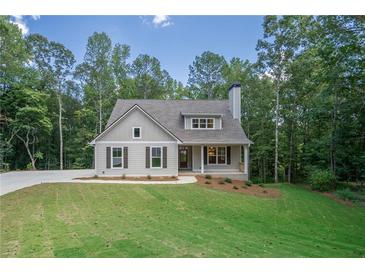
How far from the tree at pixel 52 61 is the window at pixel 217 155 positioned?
1556 cm

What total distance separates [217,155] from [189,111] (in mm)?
3848

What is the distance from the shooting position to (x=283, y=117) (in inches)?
758

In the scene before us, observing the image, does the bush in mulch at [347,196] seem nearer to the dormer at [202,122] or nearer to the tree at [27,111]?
the dormer at [202,122]

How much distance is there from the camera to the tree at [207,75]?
2519cm

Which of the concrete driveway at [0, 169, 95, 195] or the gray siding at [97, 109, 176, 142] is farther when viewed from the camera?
the gray siding at [97, 109, 176, 142]

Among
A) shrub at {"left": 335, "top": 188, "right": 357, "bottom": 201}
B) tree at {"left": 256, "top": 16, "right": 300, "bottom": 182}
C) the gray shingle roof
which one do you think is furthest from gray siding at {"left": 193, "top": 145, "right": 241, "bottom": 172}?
shrub at {"left": 335, "top": 188, "right": 357, "bottom": 201}

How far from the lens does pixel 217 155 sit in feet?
52.7

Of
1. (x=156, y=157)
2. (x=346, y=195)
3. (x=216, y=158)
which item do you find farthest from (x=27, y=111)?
(x=346, y=195)

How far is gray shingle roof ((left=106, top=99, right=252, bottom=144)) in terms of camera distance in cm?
1516

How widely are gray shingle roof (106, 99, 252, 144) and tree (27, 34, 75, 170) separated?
9.74 meters

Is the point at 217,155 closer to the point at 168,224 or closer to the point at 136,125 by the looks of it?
the point at 136,125

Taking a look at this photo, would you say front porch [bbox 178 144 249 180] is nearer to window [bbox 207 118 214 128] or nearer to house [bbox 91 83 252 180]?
house [bbox 91 83 252 180]

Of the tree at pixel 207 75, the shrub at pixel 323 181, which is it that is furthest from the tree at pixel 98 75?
the shrub at pixel 323 181
